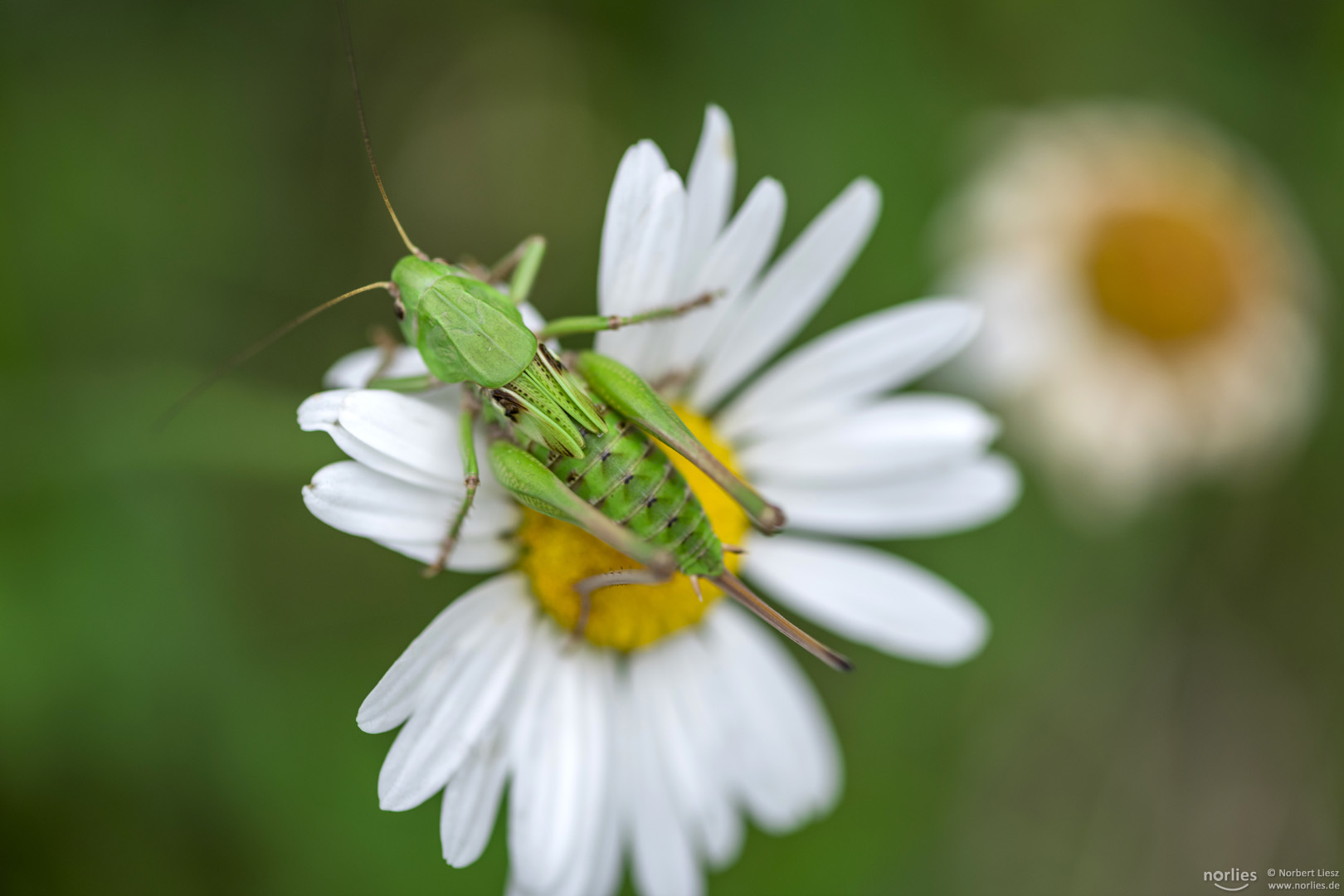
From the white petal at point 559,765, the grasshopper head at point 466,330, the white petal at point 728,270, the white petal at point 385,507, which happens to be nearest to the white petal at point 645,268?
the white petal at point 728,270

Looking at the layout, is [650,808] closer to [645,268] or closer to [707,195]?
[645,268]

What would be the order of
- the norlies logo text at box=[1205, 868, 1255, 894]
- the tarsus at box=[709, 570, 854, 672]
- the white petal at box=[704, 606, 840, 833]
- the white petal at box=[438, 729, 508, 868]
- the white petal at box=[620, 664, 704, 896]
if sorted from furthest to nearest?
1. the norlies logo text at box=[1205, 868, 1255, 894]
2. the white petal at box=[704, 606, 840, 833]
3. the white petal at box=[620, 664, 704, 896]
4. the white petal at box=[438, 729, 508, 868]
5. the tarsus at box=[709, 570, 854, 672]

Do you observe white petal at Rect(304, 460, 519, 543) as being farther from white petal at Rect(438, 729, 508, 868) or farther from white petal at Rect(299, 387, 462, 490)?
white petal at Rect(438, 729, 508, 868)

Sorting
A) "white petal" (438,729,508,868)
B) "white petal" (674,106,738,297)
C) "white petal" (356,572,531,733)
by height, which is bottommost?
"white petal" (438,729,508,868)

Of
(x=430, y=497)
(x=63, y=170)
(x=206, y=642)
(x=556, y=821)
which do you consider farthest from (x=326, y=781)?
(x=63, y=170)

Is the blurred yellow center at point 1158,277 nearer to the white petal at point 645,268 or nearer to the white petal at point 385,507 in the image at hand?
the white petal at point 645,268

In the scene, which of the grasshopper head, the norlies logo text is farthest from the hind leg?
the norlies logo text
